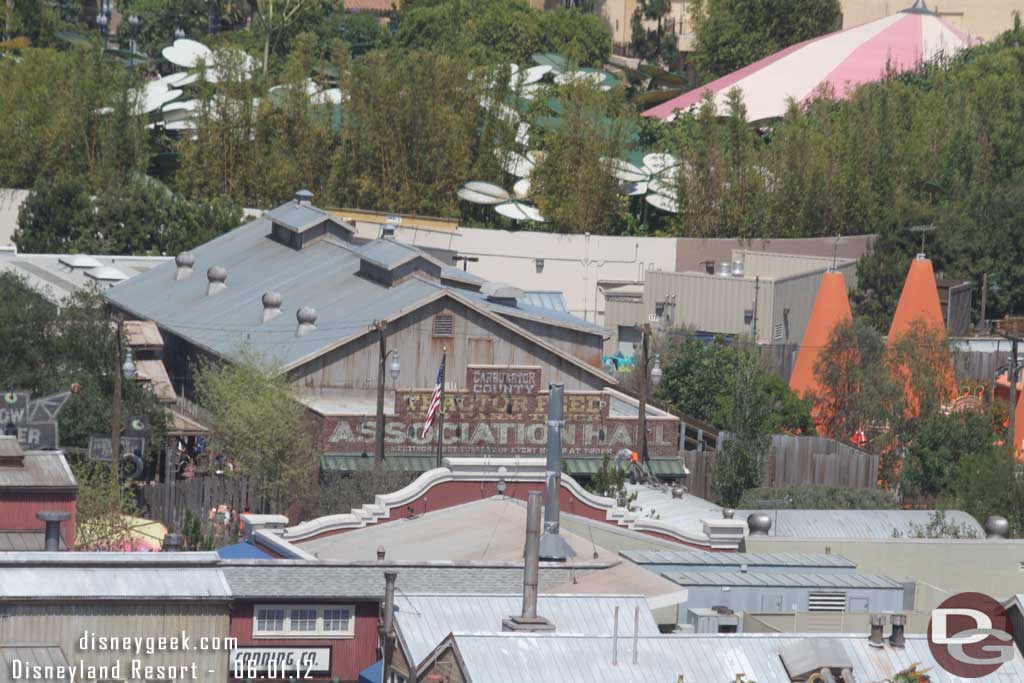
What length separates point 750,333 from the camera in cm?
7794

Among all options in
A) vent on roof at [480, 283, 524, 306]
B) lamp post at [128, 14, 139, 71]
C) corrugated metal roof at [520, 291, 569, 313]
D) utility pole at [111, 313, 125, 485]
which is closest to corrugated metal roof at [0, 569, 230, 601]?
utility pole at [111, 313, 125, 485]

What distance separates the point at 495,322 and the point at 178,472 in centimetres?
926

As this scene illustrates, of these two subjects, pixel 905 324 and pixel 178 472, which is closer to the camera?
pixel 178 472

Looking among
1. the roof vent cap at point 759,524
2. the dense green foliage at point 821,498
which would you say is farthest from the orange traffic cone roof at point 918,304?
the roof vent cap at point 759,524

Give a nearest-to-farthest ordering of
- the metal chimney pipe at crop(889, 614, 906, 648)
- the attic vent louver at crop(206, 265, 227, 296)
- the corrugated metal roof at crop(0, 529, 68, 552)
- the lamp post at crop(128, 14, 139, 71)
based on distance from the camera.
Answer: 1. the metal chimney pipe at crop(889, 614, 906, 648)
2. the corrugated metal roof at crop(0, 529, 68, 552)
3. the attic vent louver at crop(206, 265, 227, 296)
4. the lamp post at crop(128, 14, 139, 71)

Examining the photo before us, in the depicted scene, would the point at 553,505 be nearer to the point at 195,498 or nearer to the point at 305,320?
the point at 195,498

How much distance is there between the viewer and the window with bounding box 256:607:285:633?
36.1 meters

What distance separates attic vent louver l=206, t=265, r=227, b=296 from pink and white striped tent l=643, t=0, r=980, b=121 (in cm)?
4841

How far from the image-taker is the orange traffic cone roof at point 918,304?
2837 inches

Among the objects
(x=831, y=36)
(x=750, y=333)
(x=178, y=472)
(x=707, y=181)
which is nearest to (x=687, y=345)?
(x=750, y=333)

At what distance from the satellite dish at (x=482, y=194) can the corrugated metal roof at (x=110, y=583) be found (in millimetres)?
61831

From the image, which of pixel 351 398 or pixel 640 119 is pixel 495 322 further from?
pixel 640 119

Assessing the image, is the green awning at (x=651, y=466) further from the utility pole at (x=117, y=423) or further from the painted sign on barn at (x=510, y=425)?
the utility pole at (x=117, y=423)

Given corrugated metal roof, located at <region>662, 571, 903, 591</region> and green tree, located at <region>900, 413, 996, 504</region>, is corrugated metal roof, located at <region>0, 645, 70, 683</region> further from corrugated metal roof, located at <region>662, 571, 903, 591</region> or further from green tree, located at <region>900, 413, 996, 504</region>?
green tree, located at <region>900, 413, 996, 504</region>
